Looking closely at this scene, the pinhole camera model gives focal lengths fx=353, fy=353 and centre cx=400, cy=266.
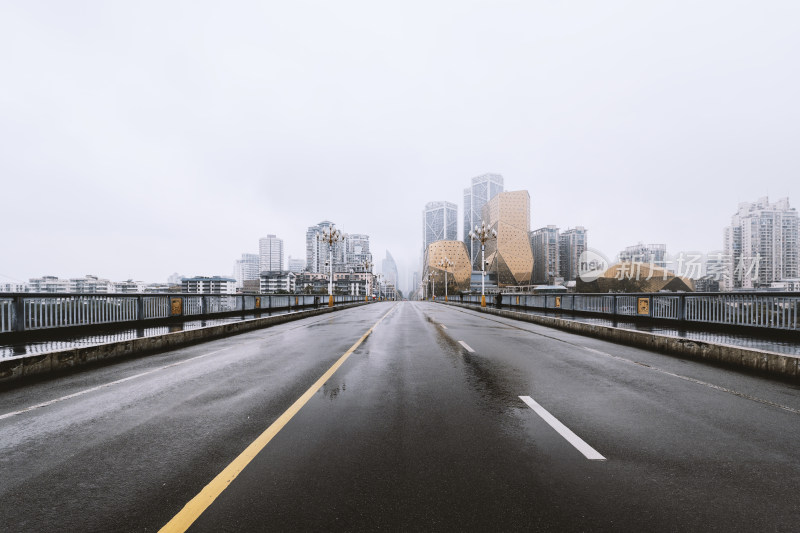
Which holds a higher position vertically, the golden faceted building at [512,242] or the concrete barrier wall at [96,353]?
the golden faceted building at [512,242]

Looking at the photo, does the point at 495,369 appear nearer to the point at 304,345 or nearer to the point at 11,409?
the point at 304,345

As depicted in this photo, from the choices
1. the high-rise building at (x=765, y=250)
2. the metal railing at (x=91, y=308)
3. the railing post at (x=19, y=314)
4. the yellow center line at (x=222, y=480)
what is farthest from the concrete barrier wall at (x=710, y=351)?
the high-rise building at (x=765, y=250)

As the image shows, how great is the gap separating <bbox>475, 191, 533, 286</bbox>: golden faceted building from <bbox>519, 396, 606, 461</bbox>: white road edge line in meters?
183

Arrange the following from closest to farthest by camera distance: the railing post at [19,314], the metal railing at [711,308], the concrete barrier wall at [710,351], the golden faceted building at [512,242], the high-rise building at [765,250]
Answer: the concrete barrier wall at [710,351], the railing post at [19,314], the metal railing at [711,308], the high-rise building at [765,250], the golden faceted building at [512,242]

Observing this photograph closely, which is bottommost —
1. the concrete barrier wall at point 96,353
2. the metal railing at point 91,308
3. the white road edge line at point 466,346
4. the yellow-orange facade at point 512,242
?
the white road edge line at point 466,346

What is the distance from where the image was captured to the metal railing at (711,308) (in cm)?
1088

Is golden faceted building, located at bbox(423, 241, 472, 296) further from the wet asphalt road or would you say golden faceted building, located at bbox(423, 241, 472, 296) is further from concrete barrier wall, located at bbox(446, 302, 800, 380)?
the wet asphalt road

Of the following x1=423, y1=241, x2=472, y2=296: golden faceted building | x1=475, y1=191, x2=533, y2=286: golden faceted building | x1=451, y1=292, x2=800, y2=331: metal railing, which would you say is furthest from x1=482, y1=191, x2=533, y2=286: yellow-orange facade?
x1=451, y1=292, x2=800, y2=331: metal railing

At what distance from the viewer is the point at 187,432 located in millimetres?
4043

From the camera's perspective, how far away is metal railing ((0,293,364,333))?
32.4 feet

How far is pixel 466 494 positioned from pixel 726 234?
186617 millimetres

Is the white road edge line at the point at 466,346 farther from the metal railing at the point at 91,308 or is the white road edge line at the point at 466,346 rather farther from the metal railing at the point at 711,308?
the metal railing at the point at 91,308

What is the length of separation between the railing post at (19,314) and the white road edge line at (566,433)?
13.4 metres

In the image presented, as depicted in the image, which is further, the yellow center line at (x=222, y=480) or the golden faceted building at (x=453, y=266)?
the golden faceted building at (x=453, y=266)
